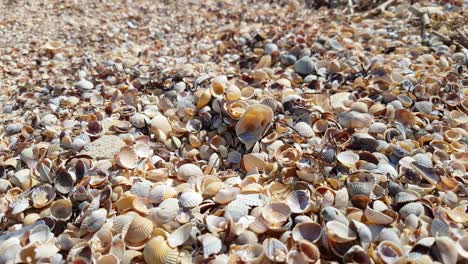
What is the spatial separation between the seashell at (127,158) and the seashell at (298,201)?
0.80 m

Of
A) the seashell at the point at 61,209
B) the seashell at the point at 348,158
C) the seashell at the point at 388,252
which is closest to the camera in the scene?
the seashell at the point at 388,252

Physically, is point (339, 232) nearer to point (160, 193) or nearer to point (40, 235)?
point (160, 193)

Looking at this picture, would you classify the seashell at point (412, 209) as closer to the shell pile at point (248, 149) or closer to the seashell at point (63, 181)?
the shell pile at point (248, 149)

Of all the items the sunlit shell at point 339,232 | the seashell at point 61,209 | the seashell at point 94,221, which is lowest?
the seashell at point 61,209

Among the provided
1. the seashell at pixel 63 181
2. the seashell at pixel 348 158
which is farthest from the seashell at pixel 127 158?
the seashell at pixel 348 158

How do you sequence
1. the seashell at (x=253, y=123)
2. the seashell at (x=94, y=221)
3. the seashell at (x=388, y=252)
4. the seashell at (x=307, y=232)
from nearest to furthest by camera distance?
the seashell at (x=388, y=252)
the seashell at (x=307, y=232)
the seashell at (x=94, y=221)
the seashell at (x=253, y=123)

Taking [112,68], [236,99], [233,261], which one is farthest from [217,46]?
[233,261]

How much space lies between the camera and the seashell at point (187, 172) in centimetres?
211

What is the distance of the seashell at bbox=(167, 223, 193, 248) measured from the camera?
5.63 ft

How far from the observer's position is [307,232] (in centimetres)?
172

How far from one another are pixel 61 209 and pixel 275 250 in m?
0.98

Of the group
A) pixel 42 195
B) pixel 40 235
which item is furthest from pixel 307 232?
pixel 42 195

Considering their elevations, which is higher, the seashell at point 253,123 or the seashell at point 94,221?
the seashell at point 253,123

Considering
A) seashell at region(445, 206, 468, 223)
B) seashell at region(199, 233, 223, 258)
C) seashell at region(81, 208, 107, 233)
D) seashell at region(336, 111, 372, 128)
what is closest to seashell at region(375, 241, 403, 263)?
seashell at region(445, 206, 468, 223)
